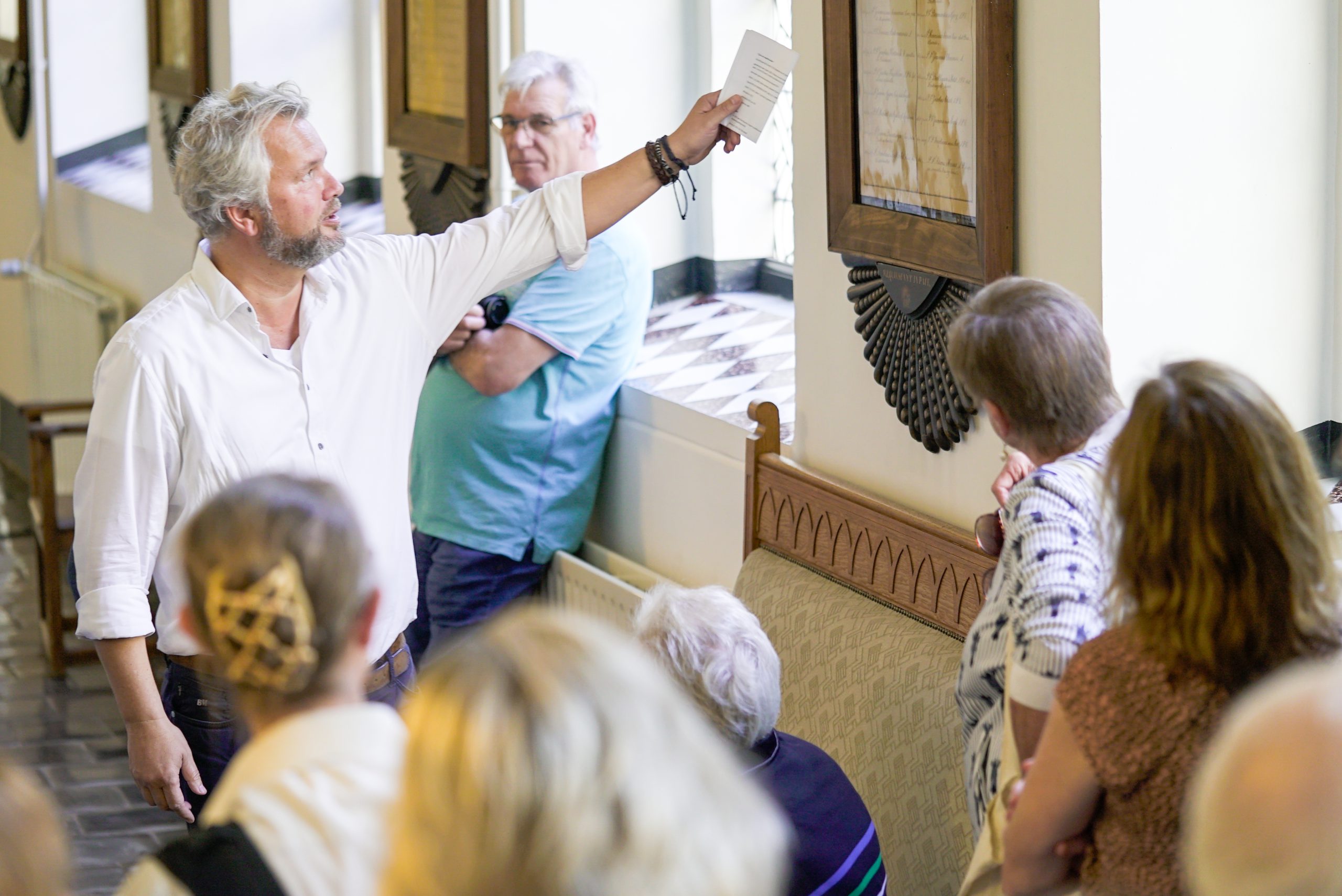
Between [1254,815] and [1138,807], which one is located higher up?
[1254,815]

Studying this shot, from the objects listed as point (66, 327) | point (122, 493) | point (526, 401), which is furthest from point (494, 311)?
point (66, 327)

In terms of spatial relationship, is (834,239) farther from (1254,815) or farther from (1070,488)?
(1254,815)

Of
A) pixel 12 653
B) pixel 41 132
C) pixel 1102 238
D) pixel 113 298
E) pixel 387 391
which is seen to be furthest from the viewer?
pixel 41 132

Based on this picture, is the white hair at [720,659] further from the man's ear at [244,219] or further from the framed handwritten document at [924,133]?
the man's ear at [244,219]

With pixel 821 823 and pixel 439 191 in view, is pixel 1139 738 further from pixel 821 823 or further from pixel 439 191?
pixel 439 191

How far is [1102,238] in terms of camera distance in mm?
2119

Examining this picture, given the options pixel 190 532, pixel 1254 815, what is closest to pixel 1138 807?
pixel 1254 815

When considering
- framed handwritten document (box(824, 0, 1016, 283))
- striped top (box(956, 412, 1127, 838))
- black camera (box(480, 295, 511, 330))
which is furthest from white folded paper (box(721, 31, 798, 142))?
black camera (box(480, 295, 511, 330))

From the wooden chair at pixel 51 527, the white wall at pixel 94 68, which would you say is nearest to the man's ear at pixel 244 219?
the wooden chair at pixel 51 527

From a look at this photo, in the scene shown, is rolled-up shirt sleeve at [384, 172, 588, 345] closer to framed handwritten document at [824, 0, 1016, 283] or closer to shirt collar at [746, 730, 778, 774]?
framed handwritten document at [824, 0, 1016, 283]

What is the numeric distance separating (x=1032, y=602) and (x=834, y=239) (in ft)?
3.93

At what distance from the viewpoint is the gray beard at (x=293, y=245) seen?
223cm

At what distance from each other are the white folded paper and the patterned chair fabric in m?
0.88

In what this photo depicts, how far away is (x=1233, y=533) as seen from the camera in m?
1.32
